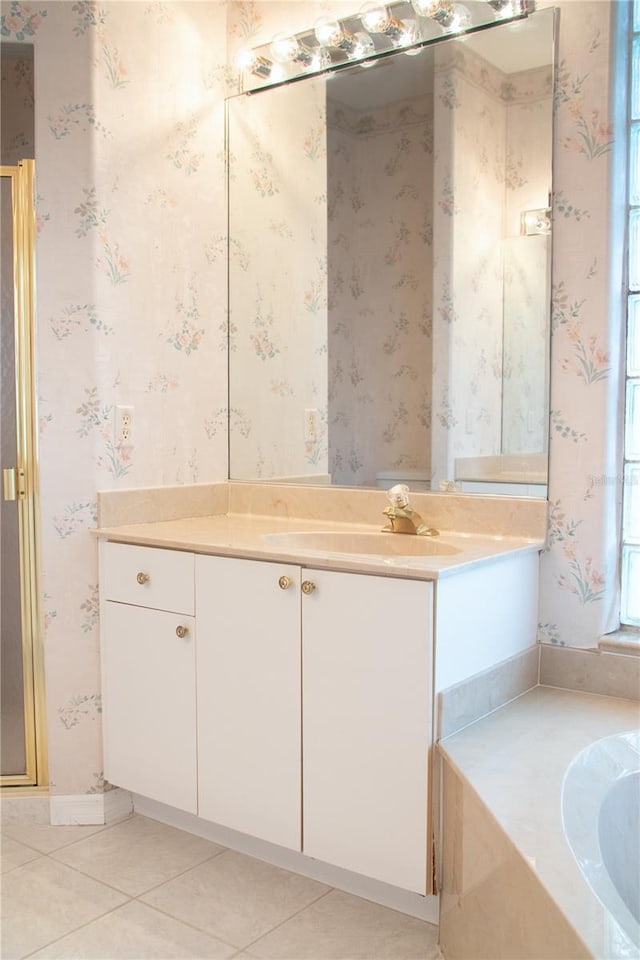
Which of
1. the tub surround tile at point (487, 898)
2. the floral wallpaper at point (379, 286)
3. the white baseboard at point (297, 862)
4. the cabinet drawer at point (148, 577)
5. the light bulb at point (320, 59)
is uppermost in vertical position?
the light bulb at point (320, 59)

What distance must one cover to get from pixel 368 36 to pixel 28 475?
5.02 feet

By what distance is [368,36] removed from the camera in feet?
7.64

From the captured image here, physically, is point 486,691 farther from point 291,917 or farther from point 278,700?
point 291,917

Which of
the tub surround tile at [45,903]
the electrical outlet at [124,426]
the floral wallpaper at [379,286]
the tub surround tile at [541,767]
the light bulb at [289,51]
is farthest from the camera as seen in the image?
the light bulb at [289,51]

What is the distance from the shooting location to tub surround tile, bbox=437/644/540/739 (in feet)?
5.74

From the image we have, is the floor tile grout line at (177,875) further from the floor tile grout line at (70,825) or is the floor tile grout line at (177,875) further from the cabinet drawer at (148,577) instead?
the cabinet drawer at (148,577)

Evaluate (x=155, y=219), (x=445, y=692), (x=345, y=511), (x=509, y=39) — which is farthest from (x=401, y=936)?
(x=509, y=39)

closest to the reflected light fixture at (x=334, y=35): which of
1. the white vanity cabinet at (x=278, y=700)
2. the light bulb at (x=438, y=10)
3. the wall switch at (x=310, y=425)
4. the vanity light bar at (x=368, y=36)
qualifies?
the vanity light bar at (x=368, y=36)

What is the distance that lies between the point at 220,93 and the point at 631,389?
1.56 metres

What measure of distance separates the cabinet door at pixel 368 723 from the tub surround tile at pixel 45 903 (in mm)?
522

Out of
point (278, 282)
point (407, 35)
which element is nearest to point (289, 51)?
point (407, 35)

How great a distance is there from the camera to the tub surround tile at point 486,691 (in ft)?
5.74

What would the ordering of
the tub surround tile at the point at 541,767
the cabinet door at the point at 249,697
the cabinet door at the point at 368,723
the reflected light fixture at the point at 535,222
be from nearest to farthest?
the tub surround tile at the point at 541,767 < the cabinet door at the point at 368,723 < the cabinet door at the point at 249,697 < the reflected light fixture at the point at 535,222

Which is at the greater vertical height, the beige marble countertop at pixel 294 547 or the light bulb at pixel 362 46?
the light bulb at pixel 362 46
